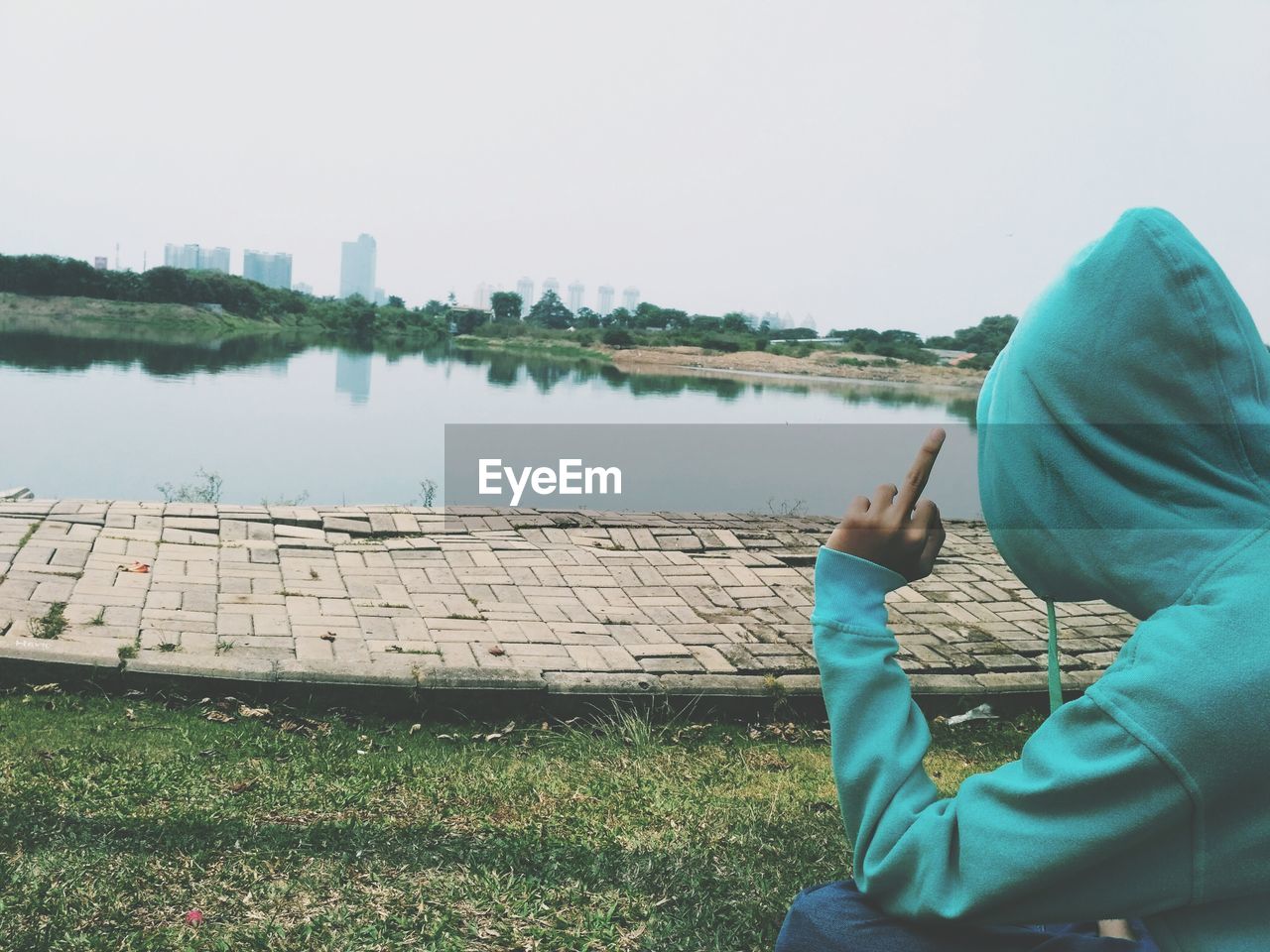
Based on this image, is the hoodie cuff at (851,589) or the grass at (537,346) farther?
the grass at (537,346)

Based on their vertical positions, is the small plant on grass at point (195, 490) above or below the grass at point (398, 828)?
above

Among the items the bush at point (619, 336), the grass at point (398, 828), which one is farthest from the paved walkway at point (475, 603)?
the bush at point (619, 336)

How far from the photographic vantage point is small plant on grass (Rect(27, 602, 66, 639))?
165 inches

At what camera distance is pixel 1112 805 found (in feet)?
3.52

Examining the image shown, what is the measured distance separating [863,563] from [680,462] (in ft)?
38.8

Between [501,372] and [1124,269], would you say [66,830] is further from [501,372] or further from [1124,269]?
[501,372]

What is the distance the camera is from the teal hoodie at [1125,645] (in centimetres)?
106

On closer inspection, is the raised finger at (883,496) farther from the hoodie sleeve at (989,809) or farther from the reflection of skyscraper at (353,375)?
the reflection of skyscraper at (353,375)

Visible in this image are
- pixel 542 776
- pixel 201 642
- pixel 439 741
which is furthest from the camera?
pixel 201 642

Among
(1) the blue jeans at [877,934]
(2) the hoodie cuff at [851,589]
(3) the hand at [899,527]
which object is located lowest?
(1) the blue jeans at [877,934]

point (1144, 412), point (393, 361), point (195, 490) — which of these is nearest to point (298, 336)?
point (393, 361)

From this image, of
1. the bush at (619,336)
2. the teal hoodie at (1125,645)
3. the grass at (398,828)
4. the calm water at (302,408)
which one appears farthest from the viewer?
the bush at (619,336)

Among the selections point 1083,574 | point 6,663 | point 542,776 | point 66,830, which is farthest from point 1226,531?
point 6,663

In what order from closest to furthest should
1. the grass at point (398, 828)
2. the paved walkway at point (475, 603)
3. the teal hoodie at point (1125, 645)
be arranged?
the teal hoodie at point (1125, 645)
the grass at point (398, 828)
the paved walkway at point (475, 603)
